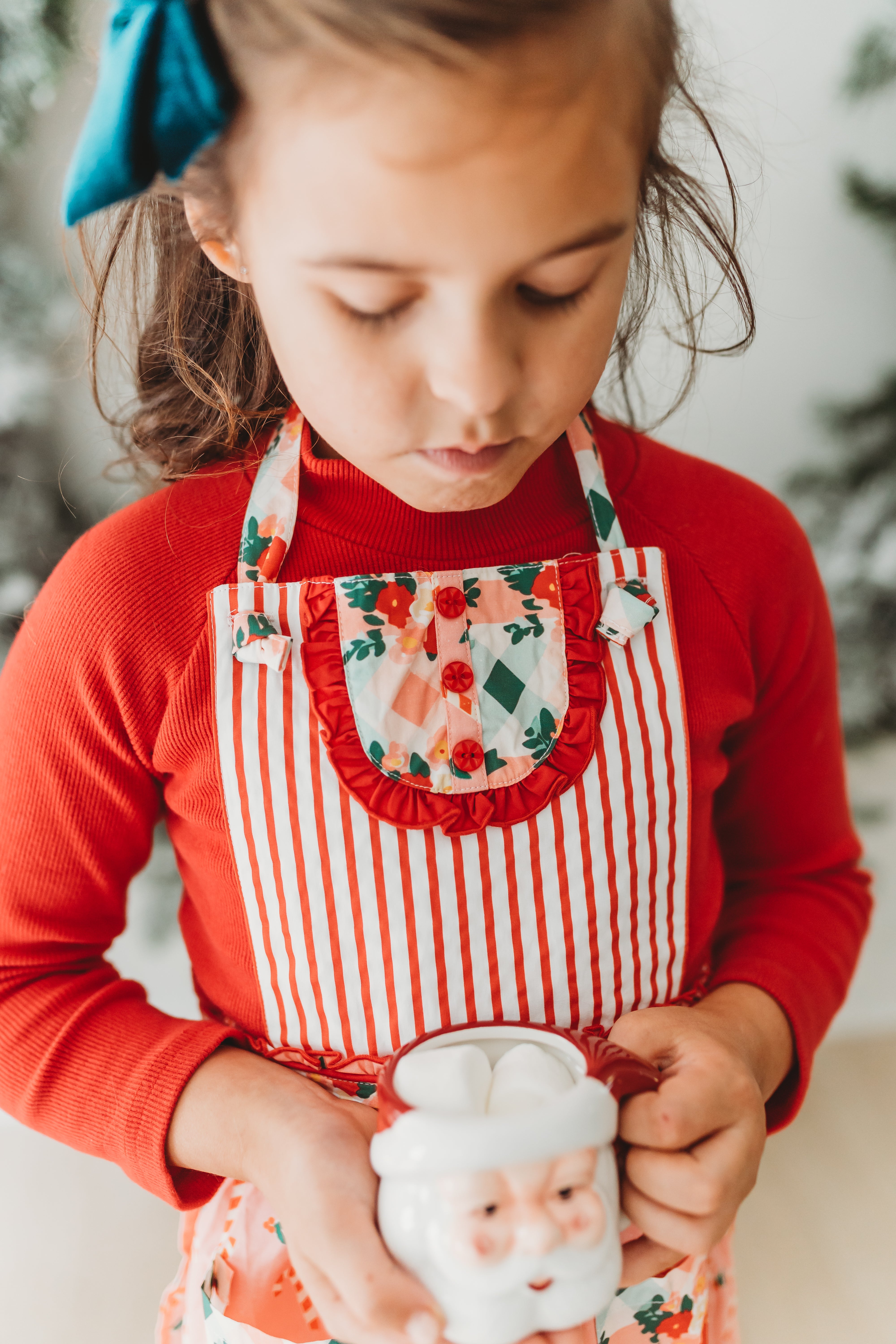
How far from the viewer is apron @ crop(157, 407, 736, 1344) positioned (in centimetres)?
59

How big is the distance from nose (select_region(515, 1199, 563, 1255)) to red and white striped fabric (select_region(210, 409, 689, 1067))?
0.20 m

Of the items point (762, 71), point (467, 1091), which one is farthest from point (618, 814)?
point (762, 71)

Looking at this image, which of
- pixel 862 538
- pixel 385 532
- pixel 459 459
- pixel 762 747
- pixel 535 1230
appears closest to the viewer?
pixel 535 1230

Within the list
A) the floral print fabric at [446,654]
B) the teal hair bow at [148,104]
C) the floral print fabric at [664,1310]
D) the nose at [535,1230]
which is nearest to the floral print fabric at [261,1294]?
the floral print fabric at [664,1310]

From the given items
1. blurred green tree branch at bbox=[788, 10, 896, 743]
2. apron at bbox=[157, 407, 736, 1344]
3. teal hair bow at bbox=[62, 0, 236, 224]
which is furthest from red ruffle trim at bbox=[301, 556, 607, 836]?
blurred green tree branch at bbox=[788, 10, 896, 743]

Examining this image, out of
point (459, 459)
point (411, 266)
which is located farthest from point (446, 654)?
point (411, 266)

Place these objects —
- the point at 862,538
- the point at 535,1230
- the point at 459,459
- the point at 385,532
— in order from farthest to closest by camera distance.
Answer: the point at 862,538 < the point at 385,532 < the point at 459,459 < the point at 535,1230

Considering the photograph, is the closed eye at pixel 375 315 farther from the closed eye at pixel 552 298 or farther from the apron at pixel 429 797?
the apron at pixel 429 797

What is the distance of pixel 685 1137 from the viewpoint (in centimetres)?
51

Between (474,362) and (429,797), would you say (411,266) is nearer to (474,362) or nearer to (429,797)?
(474,362)

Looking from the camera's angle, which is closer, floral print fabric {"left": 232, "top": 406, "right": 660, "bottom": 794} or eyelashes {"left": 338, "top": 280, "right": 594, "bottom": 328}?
eyelashes {"left": 338, "top": 280, "right": 594, "bottom": 328}

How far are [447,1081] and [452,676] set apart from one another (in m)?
0.23

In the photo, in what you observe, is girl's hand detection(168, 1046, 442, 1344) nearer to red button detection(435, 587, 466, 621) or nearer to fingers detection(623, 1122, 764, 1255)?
fingers detection(623, 1122, 764, 1255)

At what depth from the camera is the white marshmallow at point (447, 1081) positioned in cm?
44
